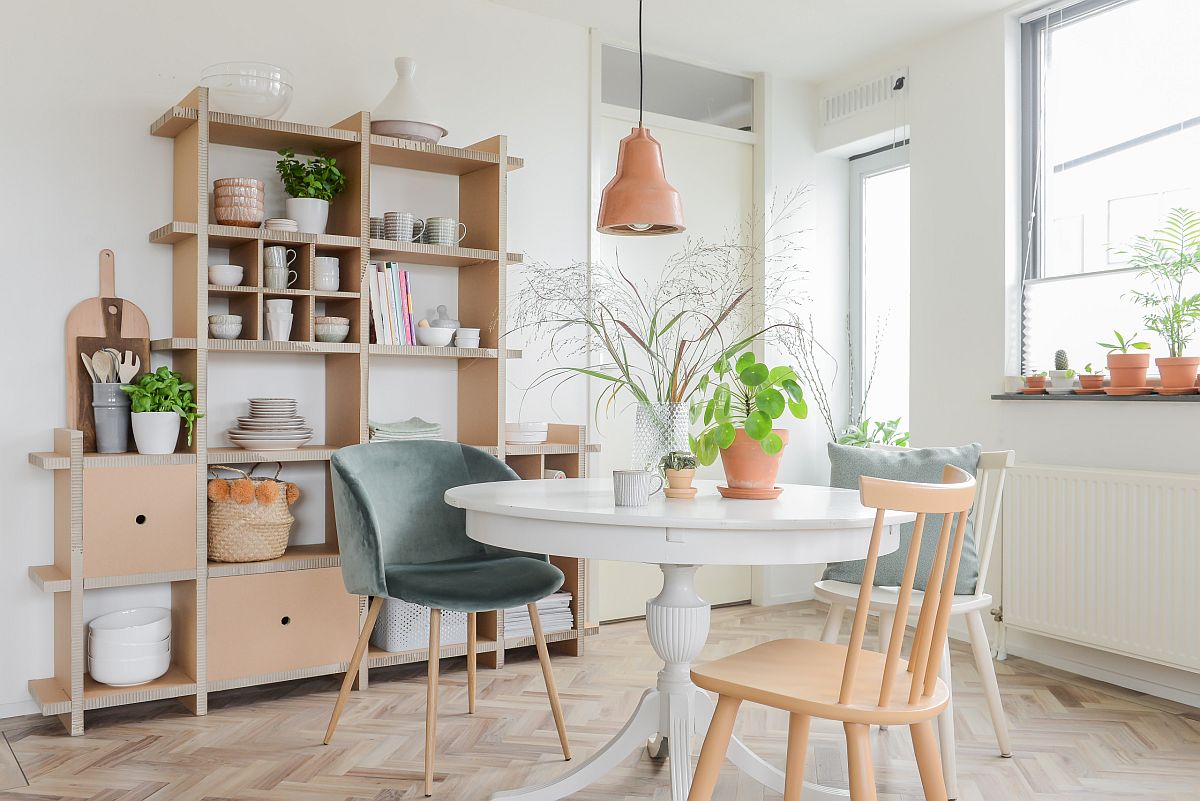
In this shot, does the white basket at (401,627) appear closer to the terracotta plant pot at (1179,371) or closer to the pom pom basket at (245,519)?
the pom pom basket at (245,519)

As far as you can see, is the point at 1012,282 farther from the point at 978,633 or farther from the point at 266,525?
the point at 266,525

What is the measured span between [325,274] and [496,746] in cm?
159

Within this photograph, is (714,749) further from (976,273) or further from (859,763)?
(976,273)

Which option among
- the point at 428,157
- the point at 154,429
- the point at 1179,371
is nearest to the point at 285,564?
the point at 154,429

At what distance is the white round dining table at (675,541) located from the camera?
6.15 feet

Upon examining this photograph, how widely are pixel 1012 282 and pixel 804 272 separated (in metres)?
1.06

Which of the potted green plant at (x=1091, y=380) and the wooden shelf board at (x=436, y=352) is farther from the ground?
the wooden shelf board at (x=436, y=352)

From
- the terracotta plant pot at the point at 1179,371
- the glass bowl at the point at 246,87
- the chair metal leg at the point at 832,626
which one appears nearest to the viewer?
the chair metal leg at the point at 832,626

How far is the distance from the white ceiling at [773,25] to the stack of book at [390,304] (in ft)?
4.22

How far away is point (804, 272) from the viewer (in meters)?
4.67

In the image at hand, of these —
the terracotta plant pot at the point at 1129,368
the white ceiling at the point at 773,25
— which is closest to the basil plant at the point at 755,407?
the terracotta plant pot at the point at 1129,368

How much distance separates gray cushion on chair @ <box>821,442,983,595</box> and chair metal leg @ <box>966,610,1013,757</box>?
91mm

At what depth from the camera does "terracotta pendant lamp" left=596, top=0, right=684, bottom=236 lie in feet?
8.16

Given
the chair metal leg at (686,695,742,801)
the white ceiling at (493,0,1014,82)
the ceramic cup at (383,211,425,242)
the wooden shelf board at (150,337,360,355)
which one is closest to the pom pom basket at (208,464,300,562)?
the wooden shelf board at (150,337,360,355)
